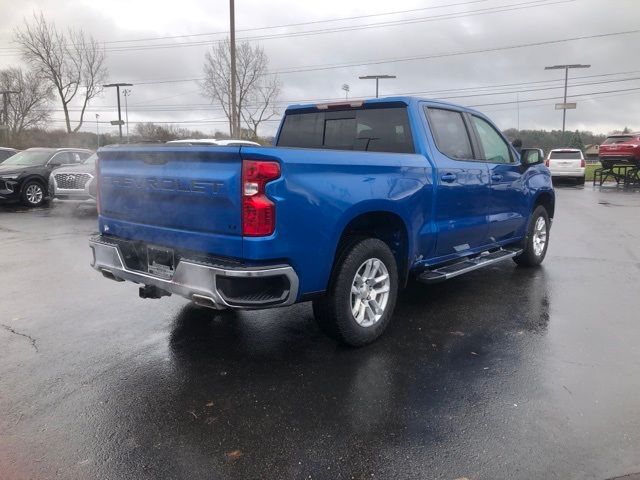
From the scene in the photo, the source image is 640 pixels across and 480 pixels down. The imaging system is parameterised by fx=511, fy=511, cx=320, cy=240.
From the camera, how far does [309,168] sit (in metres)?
3.33

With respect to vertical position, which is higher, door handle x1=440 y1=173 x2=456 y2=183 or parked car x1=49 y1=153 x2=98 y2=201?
door handle x1=440 y1=173 x2=456 y2=183

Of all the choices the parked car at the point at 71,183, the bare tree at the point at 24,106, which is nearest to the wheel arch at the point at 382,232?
the parked car at the point at 71,183

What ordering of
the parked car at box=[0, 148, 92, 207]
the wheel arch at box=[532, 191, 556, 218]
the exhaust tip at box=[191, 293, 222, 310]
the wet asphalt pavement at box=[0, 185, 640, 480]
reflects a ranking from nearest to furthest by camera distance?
the wet asphalt pavement at box=[0, 185, 640, 480]
the exhaust tip at box=[191, 293, 222, 310]
the wheel arch at box=[532, 191, 556, 218]
the parked car at box=[0, 148, 92, 207]

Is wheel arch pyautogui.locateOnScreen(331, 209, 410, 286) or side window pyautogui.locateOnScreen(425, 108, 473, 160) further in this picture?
side window pyautogui.locateOnScreen(425, 108, 473, 160)

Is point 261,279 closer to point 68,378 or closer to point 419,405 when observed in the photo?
point 419,405

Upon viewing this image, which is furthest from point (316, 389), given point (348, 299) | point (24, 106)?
point (24, 106)

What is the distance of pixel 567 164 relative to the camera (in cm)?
2384

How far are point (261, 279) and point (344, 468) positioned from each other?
121cm

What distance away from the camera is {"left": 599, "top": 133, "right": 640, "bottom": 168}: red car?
2219 centimetres

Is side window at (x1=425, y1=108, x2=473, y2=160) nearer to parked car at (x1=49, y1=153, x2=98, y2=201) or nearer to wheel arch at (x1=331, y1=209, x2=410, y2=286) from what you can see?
wheel arch at (x1=331, y1=209, x2=410, y2=286)

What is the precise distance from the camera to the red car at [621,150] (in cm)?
2219

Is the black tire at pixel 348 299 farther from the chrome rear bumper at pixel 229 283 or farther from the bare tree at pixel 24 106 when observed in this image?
the bare tree at pixel 24 106

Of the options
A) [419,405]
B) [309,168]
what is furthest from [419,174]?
[419,405]

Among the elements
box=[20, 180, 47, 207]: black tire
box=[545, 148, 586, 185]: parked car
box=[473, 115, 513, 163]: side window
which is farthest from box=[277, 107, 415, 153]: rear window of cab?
box=[545, 148, 586, 185]: parked car
